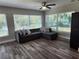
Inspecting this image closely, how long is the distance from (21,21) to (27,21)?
1.66 feet

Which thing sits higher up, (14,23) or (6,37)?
(14,23)

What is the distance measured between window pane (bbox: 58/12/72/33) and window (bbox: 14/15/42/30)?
78.6 inches

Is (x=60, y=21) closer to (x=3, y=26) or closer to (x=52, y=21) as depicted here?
(x=52, y=21)

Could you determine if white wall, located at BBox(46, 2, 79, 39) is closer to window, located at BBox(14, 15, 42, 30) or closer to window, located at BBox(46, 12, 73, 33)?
window, located at BBox(46, 12, 73, 33)

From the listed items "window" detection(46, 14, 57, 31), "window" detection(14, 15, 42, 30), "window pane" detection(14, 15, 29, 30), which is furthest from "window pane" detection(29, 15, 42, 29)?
"window" detection(46, 14, 57, 31)

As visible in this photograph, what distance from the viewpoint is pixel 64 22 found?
4906 mm

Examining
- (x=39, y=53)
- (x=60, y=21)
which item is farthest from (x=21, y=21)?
(x=39, y=53)

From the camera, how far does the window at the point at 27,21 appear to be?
205 inches

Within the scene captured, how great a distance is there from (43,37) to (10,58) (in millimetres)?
3241

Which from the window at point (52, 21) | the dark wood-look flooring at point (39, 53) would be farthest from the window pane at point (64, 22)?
the dark wood-look flooring at point (39, 53)

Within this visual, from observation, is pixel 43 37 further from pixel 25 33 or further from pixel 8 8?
pixel 8 8

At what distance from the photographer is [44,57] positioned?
2795 millimetres

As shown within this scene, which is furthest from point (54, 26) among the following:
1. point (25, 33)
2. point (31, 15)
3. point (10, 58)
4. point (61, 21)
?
point (10, 58)

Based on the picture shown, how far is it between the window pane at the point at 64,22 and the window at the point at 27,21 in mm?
1997
